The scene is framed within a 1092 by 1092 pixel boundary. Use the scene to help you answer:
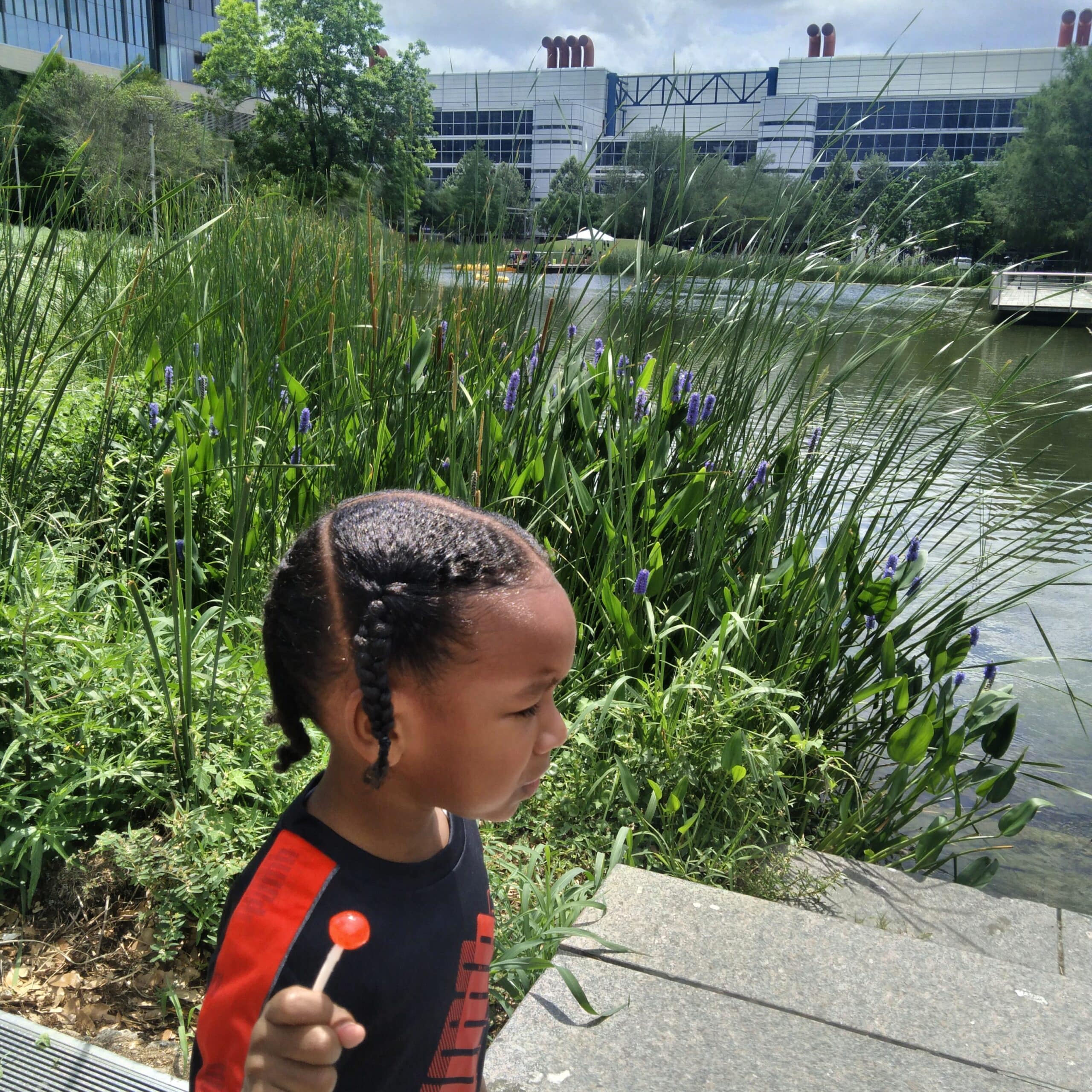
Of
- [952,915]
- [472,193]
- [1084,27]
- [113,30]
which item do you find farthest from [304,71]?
[1084,27]

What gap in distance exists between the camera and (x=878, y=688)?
282cm

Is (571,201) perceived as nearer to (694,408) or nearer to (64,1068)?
Result: (694,408)

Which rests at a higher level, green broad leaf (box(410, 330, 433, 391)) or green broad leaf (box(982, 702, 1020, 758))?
green broad leaf (box(410, 330, 433, 391))

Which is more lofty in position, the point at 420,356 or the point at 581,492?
the point at 420,356

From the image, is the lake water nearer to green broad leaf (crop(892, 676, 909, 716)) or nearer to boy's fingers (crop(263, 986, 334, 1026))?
green broad leaf (crop(892, 676, 909, 716))

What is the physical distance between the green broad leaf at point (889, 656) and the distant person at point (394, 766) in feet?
6.56

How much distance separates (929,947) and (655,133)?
2662mm

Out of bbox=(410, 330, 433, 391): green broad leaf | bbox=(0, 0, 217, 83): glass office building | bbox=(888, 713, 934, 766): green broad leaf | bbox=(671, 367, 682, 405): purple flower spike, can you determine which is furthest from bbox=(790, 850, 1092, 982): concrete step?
bbox=(0, 0, 217, 83): glass office building

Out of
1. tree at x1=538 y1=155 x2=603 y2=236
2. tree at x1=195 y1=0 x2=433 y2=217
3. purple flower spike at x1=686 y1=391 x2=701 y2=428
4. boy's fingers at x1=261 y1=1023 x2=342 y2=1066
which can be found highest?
tree at x1=195 y1=0 x2=433 y2=217

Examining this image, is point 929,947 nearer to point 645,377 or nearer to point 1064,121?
point 645,377

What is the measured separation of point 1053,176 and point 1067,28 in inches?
2725

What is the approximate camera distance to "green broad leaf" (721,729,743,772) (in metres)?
2.28

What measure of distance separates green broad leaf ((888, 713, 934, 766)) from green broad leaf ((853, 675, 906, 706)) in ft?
0.41

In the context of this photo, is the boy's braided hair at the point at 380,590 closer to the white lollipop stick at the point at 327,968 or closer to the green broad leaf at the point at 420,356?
the white lollipop stick at the point at 327,968
